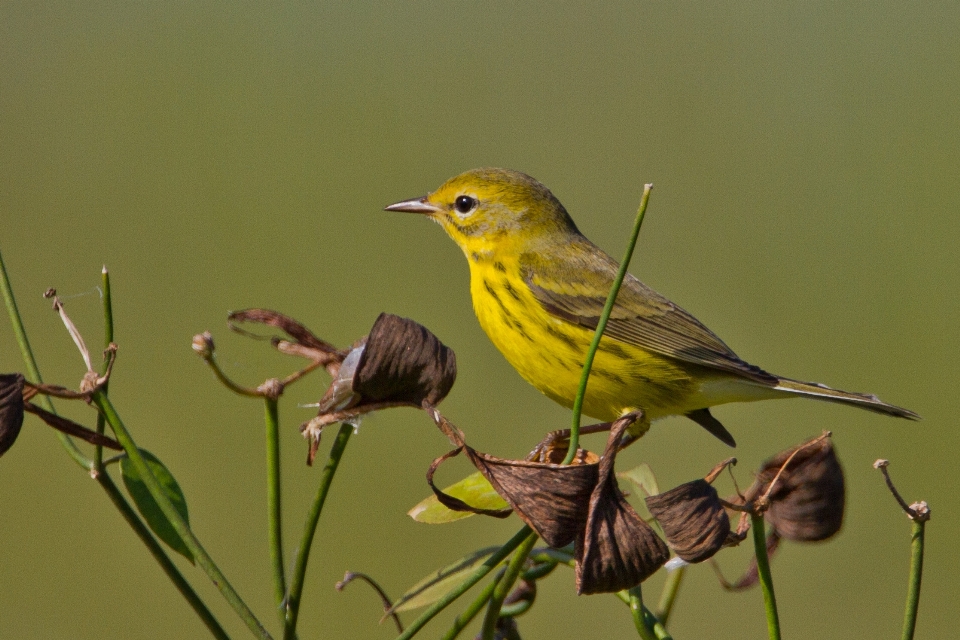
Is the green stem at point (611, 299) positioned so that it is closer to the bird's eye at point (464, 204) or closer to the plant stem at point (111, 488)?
the plant stem at point (111, 488)

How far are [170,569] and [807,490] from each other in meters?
0.65

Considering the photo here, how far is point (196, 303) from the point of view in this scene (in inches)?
219

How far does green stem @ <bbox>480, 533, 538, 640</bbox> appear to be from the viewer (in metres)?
0.95

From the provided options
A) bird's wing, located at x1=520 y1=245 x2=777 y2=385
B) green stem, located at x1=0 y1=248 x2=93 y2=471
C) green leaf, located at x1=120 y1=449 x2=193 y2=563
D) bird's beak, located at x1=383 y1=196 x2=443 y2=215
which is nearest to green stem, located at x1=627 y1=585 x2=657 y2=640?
green leaf, located at x1=120 y1=449 x2=193 y2=563

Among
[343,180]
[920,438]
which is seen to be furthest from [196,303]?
[920,438]

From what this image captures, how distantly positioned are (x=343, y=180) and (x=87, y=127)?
1.90 meters

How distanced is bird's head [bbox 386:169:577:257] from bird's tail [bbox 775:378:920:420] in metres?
0.95

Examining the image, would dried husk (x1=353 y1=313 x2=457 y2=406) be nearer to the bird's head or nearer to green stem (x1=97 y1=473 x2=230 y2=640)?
green stem (x1=97 y1=473 x2=230 y2=640)

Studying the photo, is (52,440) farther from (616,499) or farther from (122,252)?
(616,499)

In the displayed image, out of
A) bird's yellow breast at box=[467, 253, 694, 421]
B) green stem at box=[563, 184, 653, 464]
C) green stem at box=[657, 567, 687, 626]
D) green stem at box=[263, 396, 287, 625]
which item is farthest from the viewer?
bird's yellow breast at box=[467, 253, 694, 421]

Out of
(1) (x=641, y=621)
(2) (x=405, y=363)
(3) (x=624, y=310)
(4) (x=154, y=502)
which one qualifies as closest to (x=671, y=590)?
(1) (x=641, y=621)

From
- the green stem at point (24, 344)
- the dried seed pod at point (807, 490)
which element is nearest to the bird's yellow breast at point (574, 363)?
the dried seed pod at point (807, 490)

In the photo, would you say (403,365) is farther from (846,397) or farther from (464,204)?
(464,204)

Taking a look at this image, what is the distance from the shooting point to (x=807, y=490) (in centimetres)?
110
